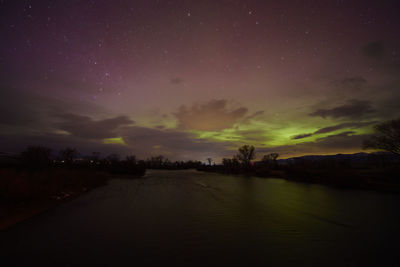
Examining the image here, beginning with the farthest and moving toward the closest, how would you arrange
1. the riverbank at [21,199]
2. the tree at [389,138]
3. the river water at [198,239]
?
the tree at [389,138]
the riverbank at [21,199]
the river water at [198,239]

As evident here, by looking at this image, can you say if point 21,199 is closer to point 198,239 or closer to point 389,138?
point 198,239

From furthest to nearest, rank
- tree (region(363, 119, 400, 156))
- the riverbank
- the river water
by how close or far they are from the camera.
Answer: tree (region(363, 119, 400, 156)), the riverbank, the river water

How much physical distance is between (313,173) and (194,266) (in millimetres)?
43590

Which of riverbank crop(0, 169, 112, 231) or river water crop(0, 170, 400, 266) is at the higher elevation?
riverbank crop(0, 169, 112, 231)

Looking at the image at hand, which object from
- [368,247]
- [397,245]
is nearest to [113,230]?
[368,247]

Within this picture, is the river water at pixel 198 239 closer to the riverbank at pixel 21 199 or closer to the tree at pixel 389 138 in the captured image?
the riverbank at pixel 21 199

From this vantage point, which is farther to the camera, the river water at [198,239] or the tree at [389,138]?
the tree at [389,138]

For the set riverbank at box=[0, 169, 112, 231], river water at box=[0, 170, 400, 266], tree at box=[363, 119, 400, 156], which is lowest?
river water at box=[0, 170, 400, 266]

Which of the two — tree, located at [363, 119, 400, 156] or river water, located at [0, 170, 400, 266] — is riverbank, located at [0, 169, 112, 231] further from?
tree, located at [363, 119, 400, 156]

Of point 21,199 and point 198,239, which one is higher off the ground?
point 21,199

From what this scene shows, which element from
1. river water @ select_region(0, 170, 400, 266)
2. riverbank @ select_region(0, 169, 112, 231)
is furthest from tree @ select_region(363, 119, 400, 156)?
riverbank @ select_region(0, 169, 112, 231)

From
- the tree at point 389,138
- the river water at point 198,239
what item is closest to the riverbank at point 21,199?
the river water at point 198,239

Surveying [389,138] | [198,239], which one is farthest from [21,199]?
[389,138]

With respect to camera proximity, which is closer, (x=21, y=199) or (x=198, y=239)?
(x=198, y=239)
